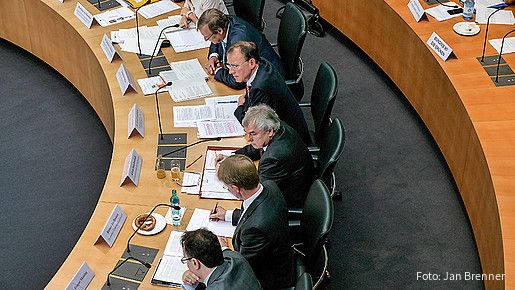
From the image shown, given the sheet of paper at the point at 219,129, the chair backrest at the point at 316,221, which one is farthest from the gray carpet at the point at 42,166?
the chair backrest at the point at 316,221

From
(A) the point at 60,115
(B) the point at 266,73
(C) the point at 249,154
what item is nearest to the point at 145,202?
(C) the point at 249,154

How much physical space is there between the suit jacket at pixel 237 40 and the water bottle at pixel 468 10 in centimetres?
155

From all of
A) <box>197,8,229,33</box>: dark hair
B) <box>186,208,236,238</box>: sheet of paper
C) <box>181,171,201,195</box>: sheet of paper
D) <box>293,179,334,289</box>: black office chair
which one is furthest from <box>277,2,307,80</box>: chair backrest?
<box>186,208,236,238</box>: sheet of paper

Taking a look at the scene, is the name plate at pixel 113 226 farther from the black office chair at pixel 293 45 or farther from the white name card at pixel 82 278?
the black office chair at pixel 293 45

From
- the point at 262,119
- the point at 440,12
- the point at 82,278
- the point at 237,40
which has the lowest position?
Result: the point at 440,12

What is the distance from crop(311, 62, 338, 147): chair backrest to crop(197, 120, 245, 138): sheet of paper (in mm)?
561

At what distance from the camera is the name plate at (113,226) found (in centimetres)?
452

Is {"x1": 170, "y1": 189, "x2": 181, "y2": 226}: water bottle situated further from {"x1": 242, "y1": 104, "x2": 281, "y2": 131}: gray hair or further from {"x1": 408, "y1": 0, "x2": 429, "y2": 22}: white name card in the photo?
{"x1": 408, "y1": 0, "x2": 429, "y2": 22}: white name card

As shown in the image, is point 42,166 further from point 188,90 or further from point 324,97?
point 324,97

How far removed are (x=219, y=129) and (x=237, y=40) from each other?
0.84m

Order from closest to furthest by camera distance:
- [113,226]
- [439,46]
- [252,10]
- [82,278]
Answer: [82,278]
[113,226]
[439,46]
[252,10]

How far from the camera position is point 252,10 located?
6836mm

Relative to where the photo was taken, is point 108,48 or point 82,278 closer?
point 82,278

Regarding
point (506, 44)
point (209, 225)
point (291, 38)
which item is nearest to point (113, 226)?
point (209, 225)
